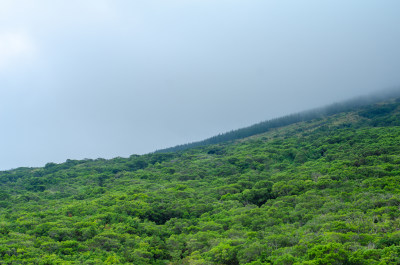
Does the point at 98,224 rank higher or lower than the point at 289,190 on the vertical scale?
higher

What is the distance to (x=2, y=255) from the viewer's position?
36250mm

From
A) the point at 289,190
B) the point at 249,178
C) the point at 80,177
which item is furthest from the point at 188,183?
the point at 80,177

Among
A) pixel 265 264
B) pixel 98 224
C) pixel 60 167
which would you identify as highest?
pixel 60 167

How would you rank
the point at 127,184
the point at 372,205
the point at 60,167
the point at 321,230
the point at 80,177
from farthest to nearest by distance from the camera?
the point at 60,167 → the point at 80,177 → the point at 127,184 → the point at 372,205 → the point at 321,230

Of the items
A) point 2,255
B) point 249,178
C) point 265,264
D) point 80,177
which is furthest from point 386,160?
point 80,177

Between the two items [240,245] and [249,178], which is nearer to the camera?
[240,245]

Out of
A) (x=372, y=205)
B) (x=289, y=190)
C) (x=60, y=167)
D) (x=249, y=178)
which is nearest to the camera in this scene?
(x=372, y=205)

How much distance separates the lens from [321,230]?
3556cm

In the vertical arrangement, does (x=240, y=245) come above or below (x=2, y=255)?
below

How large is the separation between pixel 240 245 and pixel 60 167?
97722mm

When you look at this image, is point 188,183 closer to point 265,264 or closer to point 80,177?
point 80,177

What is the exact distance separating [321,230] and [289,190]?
73.1 feet

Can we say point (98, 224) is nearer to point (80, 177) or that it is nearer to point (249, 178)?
point (249, 178)

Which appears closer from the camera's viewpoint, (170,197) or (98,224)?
(98,224)
